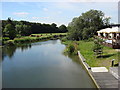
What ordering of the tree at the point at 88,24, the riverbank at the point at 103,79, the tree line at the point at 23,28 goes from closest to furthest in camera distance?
the riverbank at the point at 103,79 → the tree at the point at 88,24 → the tree line at the point at 23,28

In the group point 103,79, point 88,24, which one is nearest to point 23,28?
point 88,24

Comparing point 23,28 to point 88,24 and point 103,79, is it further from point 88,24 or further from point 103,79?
point 103,79

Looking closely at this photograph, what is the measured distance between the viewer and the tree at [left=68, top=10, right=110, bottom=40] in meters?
21.3

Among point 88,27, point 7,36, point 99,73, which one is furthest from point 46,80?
point 7,36

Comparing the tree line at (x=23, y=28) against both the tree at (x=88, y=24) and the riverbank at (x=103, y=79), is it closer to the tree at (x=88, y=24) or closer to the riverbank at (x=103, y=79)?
the tree at (x=88, y=24)

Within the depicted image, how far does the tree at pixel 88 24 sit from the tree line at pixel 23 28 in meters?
11.6

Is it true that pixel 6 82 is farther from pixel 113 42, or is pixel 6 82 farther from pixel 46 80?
pixel 113 42

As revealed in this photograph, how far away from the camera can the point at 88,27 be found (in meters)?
22.2

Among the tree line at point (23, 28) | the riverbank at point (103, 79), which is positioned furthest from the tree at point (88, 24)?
the riverbank at point (103, 79)

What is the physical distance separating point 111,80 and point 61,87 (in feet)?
7.09

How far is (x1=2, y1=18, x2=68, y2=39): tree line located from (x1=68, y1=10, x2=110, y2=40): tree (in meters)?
11.6

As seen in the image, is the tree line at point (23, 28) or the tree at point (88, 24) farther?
the tree line at point (23, 28)

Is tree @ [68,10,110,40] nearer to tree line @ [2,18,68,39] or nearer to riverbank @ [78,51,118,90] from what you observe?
tree line @ [2,18,68,39]

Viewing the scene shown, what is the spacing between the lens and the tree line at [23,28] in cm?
2577
